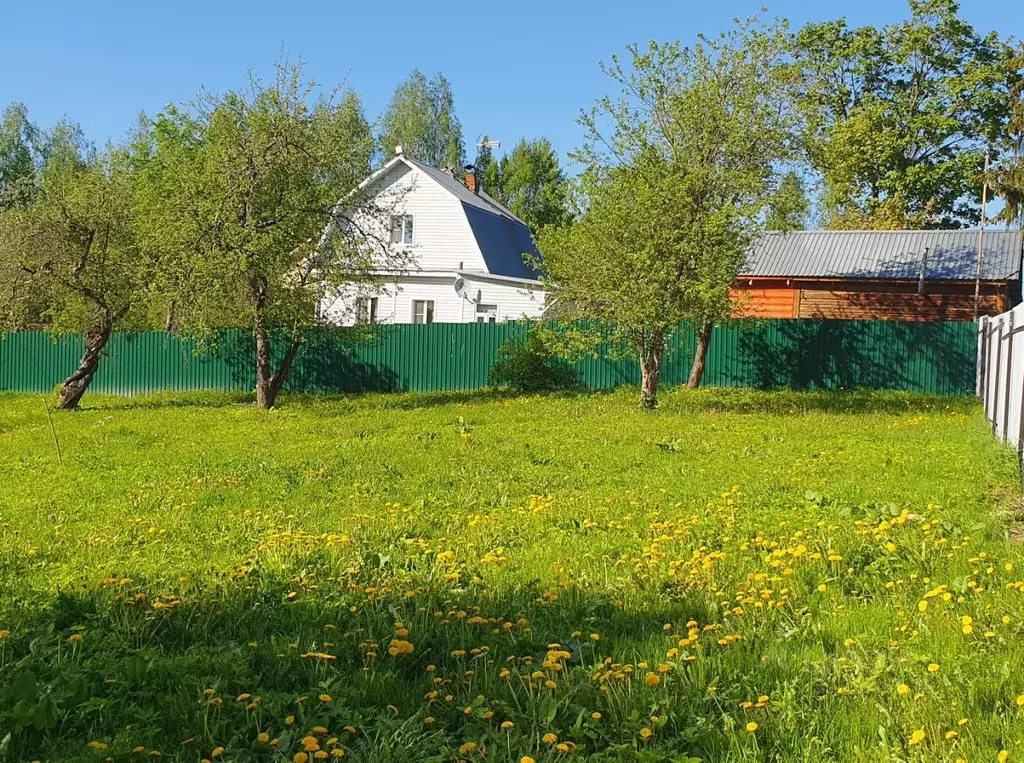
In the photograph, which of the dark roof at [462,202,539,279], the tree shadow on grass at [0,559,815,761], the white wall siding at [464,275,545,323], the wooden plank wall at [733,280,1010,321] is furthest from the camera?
the dark roof at [462,202,539,279]

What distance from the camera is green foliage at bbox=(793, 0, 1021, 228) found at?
3388 centimetres

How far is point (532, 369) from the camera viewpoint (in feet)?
70.3

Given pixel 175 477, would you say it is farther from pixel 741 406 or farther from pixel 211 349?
pixel 211 349

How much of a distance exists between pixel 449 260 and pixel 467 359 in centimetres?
820

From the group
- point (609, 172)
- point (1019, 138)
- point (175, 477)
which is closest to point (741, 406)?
point (609, 172)

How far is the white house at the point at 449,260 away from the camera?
91.7 ft

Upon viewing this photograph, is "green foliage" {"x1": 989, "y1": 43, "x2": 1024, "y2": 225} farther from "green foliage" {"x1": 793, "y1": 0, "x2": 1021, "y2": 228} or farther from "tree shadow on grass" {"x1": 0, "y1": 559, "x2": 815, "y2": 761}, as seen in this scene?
"tree shadow on grass" {"x1": 0, "y1": 559, "x2": 815, "y2": 761}

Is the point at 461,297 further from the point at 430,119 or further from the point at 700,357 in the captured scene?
the point at 430,119

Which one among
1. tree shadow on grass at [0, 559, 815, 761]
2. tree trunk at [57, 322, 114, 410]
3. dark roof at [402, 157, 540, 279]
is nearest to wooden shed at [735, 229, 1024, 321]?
dark roof at [402, 157, 540, 279]

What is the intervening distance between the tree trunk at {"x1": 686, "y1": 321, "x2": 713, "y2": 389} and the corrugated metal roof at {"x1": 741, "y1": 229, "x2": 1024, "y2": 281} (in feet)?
23.5

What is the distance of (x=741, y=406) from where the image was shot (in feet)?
57.2

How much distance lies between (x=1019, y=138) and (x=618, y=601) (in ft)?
114

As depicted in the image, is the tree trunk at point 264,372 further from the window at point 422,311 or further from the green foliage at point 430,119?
the green foliage at point 430,119

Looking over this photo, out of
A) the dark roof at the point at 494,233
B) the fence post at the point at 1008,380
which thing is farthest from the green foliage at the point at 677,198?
the dark roof at the point at 494,233
